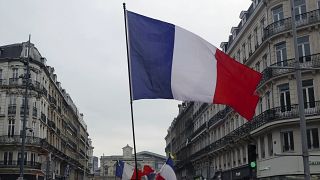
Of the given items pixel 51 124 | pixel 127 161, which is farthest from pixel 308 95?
pixel 127 161

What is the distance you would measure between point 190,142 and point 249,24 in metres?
44.7

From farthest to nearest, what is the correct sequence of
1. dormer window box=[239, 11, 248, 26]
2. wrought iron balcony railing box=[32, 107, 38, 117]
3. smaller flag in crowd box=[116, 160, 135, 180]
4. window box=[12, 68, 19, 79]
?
wrought iron balcony railing box=[32, 107, 38, 117] < window box=[12, 68, 19, 79] < dormer window box=[239, 11, 248, 26] < smaller flag in crowd box=[116, 160, 135, 180]

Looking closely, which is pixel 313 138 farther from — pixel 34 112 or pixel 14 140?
pixel 34 112

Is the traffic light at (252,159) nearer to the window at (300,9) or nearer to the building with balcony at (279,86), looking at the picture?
the building with balcony at (279,86)

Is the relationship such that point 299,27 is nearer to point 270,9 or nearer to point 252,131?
point 270,9

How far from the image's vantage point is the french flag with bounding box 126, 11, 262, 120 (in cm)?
1302

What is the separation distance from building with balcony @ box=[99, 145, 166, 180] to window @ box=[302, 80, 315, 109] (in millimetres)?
137216

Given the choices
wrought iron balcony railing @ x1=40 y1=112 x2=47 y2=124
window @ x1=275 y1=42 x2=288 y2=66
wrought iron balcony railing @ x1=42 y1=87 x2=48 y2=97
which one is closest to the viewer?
window @ x1=275 y1=42 x2=288 y2=66

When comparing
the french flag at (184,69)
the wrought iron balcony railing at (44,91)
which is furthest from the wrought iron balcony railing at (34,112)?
the french flag at (184,69)

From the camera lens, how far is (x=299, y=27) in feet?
120

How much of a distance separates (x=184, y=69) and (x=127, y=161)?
551 ft

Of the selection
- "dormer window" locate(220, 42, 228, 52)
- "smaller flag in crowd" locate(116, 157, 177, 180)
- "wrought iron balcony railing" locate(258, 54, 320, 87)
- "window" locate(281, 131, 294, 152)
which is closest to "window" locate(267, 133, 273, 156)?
"window" locate(281, 131, 294, 152)

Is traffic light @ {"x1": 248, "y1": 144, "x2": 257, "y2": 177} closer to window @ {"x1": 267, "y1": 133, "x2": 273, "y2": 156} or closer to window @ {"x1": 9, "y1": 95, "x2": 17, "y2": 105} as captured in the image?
window @ {"x1": 267, "y1": 133, "x2": 273, "y2": 156}

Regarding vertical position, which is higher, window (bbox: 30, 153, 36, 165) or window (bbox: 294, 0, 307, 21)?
window (bbox: 294, 0, 307, 21)
